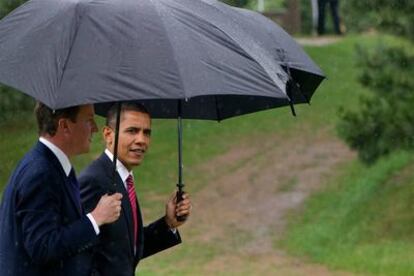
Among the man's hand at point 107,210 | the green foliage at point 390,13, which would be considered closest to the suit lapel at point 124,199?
the man's hand at point 107,210

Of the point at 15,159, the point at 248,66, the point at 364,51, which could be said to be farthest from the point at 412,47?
the point at 248,66

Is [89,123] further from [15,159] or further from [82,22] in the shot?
[15,159]

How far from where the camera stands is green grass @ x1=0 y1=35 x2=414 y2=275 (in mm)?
13617

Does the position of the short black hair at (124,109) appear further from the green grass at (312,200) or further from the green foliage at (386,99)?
the green foliage at (386,99)

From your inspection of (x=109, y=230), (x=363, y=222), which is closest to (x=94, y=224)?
(x=109, y=230)

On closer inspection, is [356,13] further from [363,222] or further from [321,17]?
[321,17]

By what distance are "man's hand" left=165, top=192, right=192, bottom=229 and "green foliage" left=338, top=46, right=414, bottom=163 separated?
9.60 meters

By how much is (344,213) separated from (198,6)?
1205 centimetres

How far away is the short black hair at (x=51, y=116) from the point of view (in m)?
3.89

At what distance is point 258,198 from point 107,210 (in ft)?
46.1

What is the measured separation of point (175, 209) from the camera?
15.5 ft

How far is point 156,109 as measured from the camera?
538 cm

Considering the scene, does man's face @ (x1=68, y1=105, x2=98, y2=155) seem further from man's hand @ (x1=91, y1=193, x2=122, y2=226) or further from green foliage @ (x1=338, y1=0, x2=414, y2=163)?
green foliage @ (x1=338, y1=0, x2=414, y2=163)

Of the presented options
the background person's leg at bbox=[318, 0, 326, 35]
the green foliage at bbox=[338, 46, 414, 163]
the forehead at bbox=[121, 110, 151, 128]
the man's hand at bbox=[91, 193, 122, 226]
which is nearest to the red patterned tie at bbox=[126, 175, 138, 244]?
the forehead at bbox=[121, 110, 151, 128]
